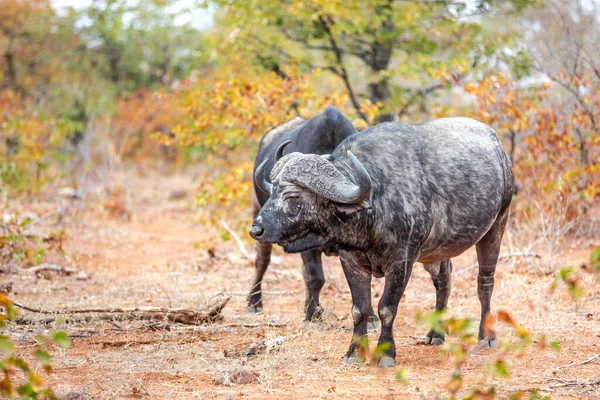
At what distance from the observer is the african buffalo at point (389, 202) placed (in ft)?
17.7

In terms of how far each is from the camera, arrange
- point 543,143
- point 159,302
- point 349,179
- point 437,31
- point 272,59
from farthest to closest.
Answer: point 272,59
point 437,31
point 543,143
point 159,302
point 349,179

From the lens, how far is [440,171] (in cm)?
604

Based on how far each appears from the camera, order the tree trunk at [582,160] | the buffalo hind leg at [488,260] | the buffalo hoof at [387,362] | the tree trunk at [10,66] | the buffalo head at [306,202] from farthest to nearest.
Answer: the tree trunk at [10,66] < the tree trunk at [582,160] < the buffalo hind leg at [488,260] < the buffalo hoof at [387,362] < the buffalo head at [306,202]

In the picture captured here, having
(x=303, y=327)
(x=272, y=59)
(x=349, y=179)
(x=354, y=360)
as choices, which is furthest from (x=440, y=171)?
(x=272, y=59)

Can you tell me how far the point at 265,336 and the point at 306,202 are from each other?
1566mm

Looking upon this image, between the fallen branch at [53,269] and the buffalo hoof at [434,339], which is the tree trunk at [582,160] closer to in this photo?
the buffalo hoof at [434,339]

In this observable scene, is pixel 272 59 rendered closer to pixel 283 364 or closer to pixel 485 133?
pixel 485 133

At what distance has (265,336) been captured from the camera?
21.3 ft

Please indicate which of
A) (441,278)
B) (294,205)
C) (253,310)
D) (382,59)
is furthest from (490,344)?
(382,59)

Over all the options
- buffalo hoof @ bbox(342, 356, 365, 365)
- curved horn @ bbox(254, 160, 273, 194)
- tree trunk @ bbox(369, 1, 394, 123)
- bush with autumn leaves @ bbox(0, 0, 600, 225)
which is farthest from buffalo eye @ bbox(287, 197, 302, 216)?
tree trunk @ bbox(369, 1, 394, 123)

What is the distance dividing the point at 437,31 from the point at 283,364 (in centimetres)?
978

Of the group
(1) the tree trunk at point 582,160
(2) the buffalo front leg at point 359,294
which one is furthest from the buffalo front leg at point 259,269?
(1) the tree trunk at point 582,160

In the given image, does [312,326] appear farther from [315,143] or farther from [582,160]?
[582,160]

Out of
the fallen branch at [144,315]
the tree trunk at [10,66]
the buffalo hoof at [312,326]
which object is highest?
the fallen branch at [144,315]
